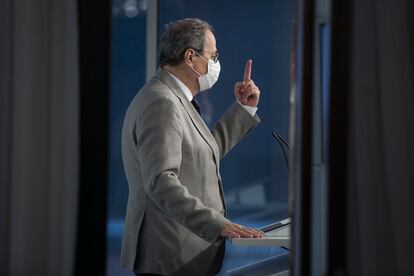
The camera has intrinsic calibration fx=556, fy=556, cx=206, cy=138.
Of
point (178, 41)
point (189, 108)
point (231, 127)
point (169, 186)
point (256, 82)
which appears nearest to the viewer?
point (169, 186)

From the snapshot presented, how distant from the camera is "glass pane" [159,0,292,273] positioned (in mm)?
3482

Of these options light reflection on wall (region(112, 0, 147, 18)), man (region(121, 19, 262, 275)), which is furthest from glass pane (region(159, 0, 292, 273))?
man (region(121, 19, 262, 275))

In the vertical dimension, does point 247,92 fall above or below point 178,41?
below

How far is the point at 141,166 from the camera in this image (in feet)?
5.54

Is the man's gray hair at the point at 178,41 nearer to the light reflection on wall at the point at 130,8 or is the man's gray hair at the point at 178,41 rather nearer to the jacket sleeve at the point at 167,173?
the jacket sleeve at the point at 167,173

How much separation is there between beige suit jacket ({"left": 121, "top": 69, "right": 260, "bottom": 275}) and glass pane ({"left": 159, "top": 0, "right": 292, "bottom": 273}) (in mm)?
1542

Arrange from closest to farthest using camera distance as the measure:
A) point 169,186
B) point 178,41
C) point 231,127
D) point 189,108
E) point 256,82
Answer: point 169,186
point 189,108
point 178,41
point 231,127
point 256,82
